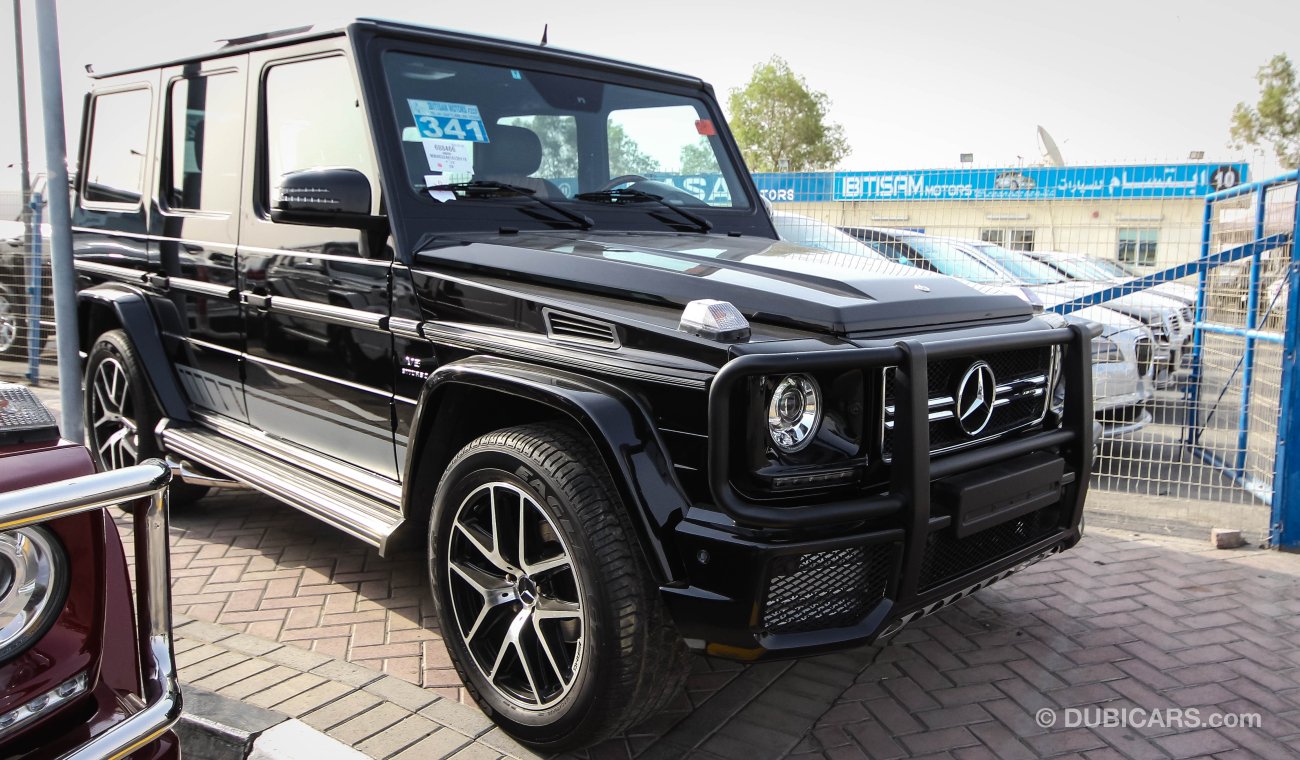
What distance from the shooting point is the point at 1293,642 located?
3582mm

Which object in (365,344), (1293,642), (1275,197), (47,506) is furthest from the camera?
(1275,197)

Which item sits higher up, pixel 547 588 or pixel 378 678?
pixel 547 588

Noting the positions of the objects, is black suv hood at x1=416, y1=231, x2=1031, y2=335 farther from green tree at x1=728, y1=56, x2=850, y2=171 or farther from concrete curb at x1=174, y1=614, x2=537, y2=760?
green tree at x1=728, y1=56, x2=850, y2=171

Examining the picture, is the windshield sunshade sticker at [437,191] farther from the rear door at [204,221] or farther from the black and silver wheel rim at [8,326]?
the black and silver wheel rim at [8,326]

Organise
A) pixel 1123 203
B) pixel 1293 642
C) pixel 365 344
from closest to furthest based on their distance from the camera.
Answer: pixel 365 344
pixel 1293 642
pixel 1123 203

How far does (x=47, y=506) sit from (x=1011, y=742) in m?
2.63

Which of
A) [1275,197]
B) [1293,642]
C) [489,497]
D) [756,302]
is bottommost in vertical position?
[1293,642]

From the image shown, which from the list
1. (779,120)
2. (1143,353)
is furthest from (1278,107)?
(1143,353)

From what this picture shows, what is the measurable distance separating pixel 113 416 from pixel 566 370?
11.0 ft

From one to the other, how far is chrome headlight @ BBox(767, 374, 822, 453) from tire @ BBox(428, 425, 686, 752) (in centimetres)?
47

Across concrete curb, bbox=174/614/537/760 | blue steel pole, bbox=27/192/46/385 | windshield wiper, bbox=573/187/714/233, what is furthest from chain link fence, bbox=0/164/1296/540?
blue steel pole, bbox=27/192/46/385

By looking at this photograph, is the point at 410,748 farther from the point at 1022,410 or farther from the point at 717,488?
the point at 1022,410

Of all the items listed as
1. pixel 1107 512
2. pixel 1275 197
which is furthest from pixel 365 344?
pixel 1275 197

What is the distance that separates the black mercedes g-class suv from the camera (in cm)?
234
